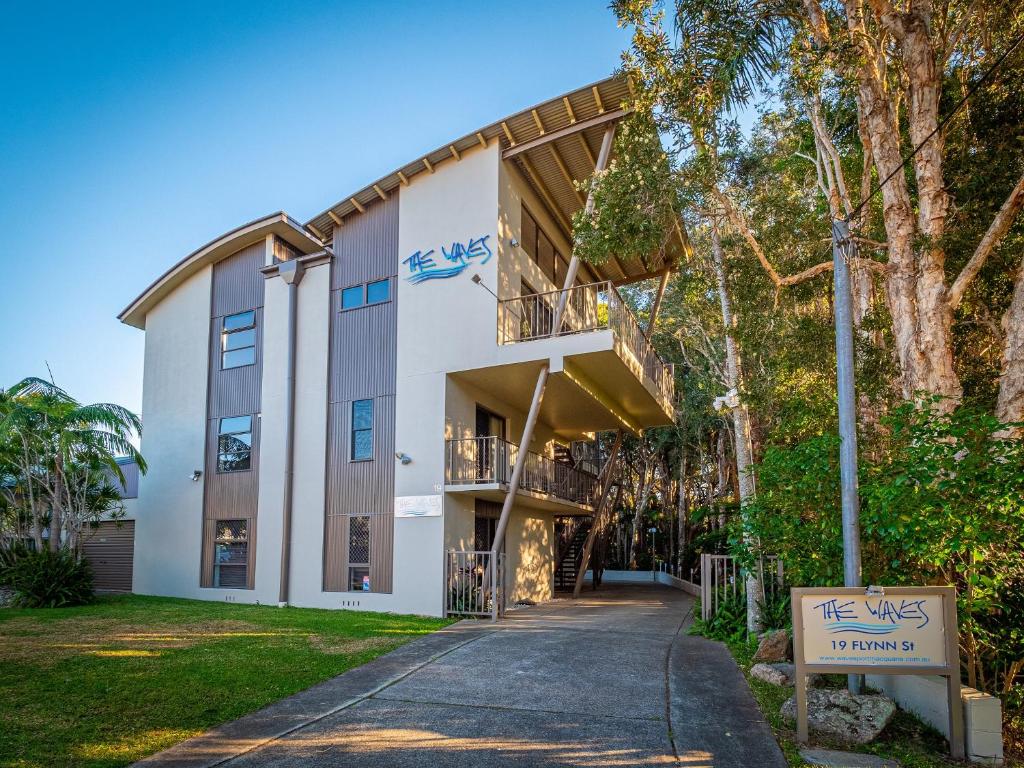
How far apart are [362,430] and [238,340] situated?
4.92 m

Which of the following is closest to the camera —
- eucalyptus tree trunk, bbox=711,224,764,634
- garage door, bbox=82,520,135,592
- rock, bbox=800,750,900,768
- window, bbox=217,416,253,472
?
rock, bbox=800,750,900,768

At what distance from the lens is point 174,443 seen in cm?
1920

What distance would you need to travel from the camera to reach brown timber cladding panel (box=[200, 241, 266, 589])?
17.5m

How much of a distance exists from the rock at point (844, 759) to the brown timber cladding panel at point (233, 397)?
13.9 meters

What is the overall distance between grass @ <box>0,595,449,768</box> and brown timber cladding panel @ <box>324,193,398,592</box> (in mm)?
1857

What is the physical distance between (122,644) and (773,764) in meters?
8.52

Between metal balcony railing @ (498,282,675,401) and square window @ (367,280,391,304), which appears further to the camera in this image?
square window @ (367,280,391,304)

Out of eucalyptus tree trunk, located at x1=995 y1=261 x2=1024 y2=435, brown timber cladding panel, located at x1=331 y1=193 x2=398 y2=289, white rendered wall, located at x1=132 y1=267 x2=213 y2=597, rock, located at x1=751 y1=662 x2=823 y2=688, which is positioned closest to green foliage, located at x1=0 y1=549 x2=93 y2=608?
white rendered wall, located at x1=132 y1=267 x2=213 y2=597

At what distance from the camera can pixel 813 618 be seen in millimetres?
6629

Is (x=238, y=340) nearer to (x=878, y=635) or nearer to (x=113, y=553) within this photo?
(x=113, y=553)

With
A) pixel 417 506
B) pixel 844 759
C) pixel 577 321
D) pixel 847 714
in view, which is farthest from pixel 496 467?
pixel 844 759

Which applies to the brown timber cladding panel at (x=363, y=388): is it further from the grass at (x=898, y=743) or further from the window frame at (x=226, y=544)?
the grass at (x=898, y=743)

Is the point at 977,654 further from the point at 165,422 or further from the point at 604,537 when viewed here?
the point at 604,537

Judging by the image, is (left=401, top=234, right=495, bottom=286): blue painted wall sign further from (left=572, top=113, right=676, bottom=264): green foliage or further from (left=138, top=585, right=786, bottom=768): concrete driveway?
(left=138, top=585, right=786, bottom=768): concrete driveway
